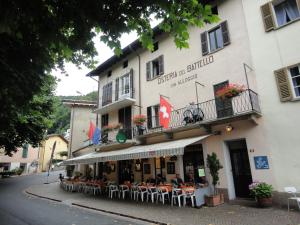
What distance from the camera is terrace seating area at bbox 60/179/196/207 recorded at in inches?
453

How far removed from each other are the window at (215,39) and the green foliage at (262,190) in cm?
809

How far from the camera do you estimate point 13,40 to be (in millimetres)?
5156

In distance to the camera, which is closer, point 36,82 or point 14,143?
point 36,82

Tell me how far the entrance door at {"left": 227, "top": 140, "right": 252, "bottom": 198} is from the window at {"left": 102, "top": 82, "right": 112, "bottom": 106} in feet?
42.0

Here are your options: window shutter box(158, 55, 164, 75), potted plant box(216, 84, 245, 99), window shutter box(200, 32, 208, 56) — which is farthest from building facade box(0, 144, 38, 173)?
potted plant box(216, 84, 245, 99)

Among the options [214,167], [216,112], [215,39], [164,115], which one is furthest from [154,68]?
[214,167]

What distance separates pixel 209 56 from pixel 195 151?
19.3ft

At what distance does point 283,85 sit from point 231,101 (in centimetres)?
259

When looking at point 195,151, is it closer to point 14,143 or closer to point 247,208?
point 247,208

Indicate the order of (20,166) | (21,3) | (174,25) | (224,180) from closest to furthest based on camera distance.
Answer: (21,3) < (174,25) < (224,180) < (20,166)

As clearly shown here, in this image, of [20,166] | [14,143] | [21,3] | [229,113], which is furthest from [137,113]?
[20,166]

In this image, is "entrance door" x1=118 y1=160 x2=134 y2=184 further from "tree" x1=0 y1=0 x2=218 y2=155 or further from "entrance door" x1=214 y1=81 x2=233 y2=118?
"tree" x1=0 y1=0 x2=218 y2=155

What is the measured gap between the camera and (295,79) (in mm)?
10633

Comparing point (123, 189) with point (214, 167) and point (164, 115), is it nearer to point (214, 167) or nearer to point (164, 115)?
point (164, 115)
